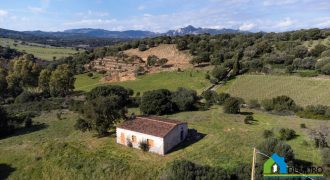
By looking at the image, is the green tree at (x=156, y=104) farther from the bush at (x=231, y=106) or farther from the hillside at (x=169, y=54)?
the hillside at (x=169, y=54)

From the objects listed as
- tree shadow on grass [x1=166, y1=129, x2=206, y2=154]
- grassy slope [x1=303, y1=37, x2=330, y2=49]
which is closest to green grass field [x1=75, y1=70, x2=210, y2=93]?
tree shadow on grass [x1=166, y1=129, x2=206, y2=154]

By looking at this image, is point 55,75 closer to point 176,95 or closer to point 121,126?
point 176,95

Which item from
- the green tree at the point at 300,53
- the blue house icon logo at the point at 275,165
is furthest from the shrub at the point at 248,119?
the green tree at the point at 300,53

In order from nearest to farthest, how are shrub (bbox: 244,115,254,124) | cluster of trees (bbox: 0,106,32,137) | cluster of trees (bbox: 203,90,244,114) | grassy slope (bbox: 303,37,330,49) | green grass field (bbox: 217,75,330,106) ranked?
shrub (bbox: 244,115,254,124) → cluster of trees (bbox: 0,106,32,137) → cluster of trees (bbox: 203,90,244,114) → green grass field (bbox: 217,75,330,106) → grassy slope (bbox: 303,37,330,49)

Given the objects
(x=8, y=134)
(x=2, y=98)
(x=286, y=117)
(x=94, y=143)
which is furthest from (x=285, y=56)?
(x=2, y=98)

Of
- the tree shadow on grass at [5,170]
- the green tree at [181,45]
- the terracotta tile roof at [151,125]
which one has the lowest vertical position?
the tree shadow on grass at [5,170]

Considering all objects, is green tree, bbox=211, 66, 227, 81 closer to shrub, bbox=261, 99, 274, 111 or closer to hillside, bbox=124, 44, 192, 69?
hillside, bbox=124, 44, 192, 69
